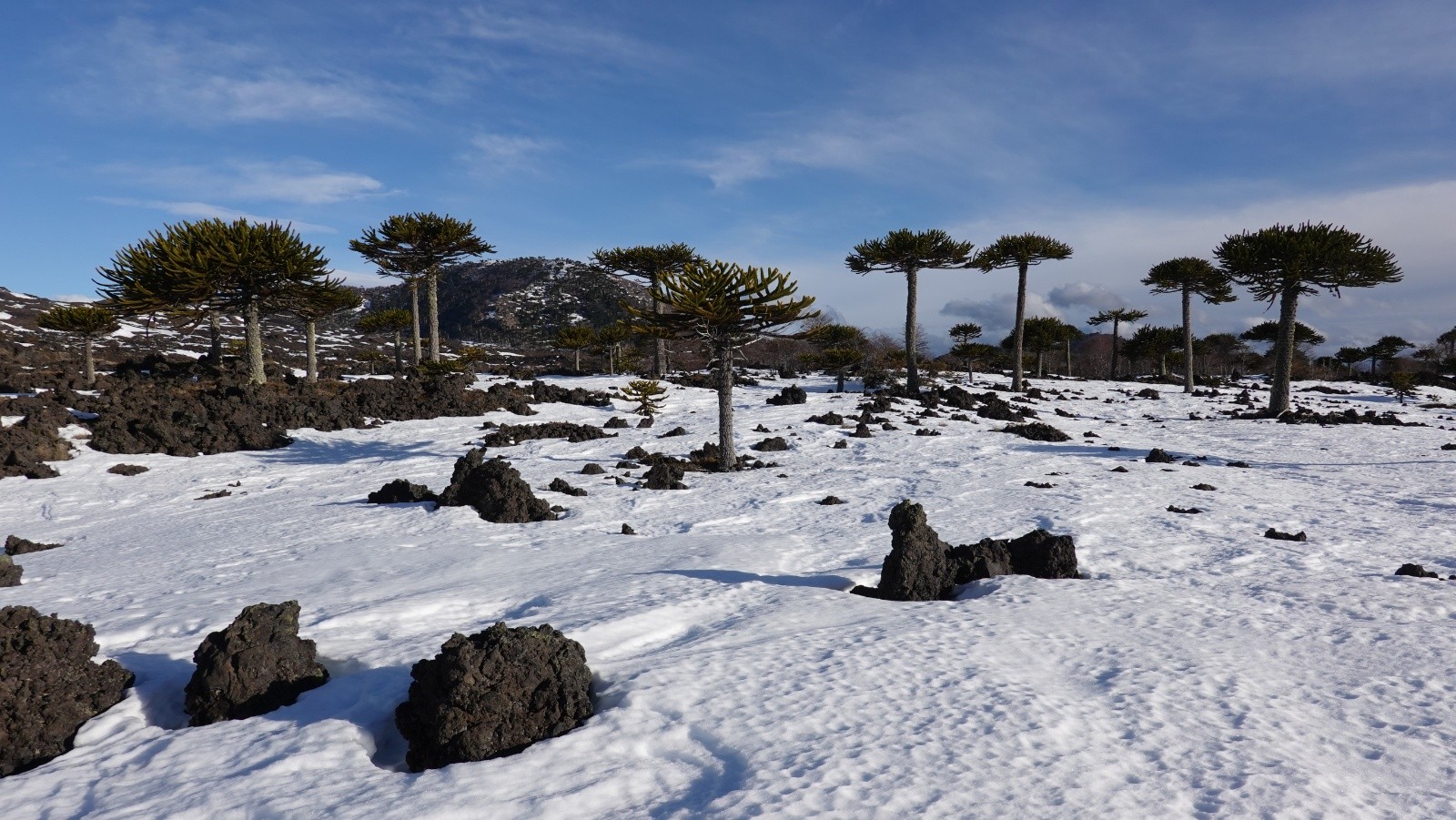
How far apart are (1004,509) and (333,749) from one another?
901cm

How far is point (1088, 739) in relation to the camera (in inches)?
137

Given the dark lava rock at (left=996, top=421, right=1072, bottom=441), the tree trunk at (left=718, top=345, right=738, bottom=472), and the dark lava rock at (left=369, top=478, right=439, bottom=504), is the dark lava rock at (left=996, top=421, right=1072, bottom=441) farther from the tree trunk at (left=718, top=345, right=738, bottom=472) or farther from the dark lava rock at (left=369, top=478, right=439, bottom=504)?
the dark lava rock at (left=369, top=478, right=439, bottom=504)

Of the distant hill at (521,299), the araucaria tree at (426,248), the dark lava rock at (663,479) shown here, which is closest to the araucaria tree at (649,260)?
the araucaria tree at (426,248)

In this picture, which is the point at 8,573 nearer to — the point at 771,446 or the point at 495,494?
the point at 495,494

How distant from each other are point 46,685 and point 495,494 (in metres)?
6.22

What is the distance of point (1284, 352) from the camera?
23422 millimetres

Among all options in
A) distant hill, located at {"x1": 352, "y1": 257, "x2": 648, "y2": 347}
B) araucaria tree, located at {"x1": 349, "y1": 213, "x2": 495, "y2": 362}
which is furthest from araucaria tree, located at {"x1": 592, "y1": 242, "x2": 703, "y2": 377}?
distant hill, located at {"x1": 352, "y1": 257, "x2": 648, "y2": 347}

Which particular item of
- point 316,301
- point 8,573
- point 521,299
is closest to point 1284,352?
point 8,573

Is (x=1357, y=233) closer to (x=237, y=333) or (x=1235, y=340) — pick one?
(x=1235, y=340)

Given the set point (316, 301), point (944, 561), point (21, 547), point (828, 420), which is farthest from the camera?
point (316, 301)

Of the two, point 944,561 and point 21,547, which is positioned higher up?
point 944,561

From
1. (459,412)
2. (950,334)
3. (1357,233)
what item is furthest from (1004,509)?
(950,334)

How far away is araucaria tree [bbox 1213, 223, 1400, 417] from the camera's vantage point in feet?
73.9

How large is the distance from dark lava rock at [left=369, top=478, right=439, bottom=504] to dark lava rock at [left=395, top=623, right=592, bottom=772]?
7968mm
